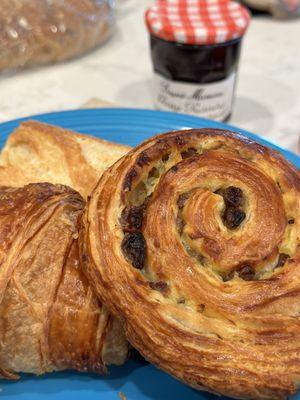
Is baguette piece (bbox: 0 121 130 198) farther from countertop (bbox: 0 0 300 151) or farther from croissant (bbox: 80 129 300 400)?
countertop (bbox: 0 0 300 151)

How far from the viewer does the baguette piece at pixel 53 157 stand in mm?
1352

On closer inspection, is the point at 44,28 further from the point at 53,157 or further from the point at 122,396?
the point at 122,396

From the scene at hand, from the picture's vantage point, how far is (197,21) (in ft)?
5.56

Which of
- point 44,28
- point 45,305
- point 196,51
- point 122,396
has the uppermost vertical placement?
point 196,51

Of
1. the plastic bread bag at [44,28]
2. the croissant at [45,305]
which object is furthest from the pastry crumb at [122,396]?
the plastic bread bag at [44,28]

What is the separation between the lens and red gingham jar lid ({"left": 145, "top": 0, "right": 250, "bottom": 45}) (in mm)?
1630

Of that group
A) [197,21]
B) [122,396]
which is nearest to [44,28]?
[197,21]

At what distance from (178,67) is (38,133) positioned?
0.58 metres

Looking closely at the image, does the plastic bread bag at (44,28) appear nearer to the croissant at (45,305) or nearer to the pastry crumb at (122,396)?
the croissant at (45,305)

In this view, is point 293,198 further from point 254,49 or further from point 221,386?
point 254,49

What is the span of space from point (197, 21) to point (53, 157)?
71 cm

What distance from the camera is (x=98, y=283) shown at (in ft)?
3.22

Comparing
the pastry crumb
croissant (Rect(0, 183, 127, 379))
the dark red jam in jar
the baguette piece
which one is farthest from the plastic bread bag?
the pastry crumb

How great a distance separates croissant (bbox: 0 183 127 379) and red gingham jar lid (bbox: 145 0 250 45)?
830 mm
